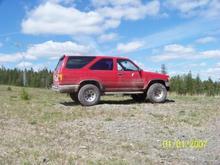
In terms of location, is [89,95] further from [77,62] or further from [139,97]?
[139,97]

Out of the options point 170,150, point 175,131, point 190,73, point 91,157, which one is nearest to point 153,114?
point 175,131

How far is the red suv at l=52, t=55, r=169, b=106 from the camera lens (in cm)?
1541

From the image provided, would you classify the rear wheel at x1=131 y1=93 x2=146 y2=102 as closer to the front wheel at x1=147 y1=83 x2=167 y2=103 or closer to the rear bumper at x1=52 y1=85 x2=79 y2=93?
the front wheel at x1=147 y1=83 x2=167 y2=103

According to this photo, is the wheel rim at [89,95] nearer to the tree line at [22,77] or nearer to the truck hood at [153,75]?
the truck hood at [153,75]

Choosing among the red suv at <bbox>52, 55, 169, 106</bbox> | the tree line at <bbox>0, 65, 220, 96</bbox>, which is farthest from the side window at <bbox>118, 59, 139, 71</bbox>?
the tree line at <bbox>0, 65, 220, 96</bbox>

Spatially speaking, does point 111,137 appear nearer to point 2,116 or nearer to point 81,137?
point 81,137

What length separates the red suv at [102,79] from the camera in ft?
50.6

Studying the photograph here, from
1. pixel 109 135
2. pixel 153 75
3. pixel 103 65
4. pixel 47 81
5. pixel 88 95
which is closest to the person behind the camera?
pixel 109 135

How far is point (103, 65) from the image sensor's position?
1599 cm

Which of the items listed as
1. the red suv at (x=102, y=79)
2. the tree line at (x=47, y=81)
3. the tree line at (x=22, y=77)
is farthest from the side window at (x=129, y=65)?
the tree line at (x=22, y=77)

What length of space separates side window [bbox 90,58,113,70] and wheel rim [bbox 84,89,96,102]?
86 centimetres

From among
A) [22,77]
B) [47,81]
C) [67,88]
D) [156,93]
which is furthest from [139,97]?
[22,77]

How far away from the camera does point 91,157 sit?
25.4ft

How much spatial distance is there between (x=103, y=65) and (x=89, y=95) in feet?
4.15
